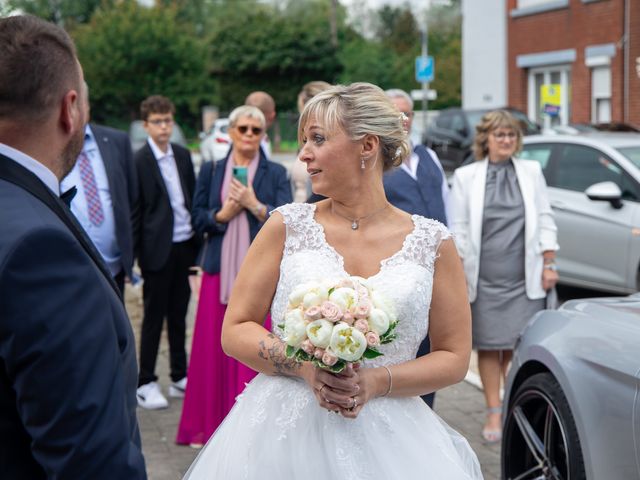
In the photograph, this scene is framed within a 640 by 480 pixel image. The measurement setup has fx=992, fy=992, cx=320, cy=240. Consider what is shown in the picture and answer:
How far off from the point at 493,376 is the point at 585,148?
4381mm

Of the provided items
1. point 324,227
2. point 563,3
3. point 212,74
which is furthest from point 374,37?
point 324,227

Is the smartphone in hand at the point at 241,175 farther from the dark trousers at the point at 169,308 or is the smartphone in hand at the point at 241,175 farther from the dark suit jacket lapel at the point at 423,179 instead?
the dark trousers at the point at 169,308

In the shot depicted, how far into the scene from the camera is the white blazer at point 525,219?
248 inches

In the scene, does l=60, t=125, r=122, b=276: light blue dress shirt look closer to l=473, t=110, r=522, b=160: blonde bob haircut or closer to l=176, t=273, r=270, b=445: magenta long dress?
l=176, t=273, r=270, b=445: magenta long dress

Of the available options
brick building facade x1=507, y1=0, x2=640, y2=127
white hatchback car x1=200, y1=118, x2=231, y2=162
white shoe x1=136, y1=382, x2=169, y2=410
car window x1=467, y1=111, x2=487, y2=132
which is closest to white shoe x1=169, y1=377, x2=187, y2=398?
white shoe x1=136, y1=382, x2=169, y2=410

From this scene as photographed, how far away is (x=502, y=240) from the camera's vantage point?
6.34 meters

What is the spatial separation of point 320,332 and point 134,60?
52165mm

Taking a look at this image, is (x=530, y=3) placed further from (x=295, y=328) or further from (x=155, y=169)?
(x=295, y=328)

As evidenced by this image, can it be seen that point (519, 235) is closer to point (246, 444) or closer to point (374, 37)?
point (246, 444)

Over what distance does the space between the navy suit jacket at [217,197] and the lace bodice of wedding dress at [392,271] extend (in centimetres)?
276

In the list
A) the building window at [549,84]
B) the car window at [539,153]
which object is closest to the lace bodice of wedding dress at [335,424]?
the car window at [539,153]

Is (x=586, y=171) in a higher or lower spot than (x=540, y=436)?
higher

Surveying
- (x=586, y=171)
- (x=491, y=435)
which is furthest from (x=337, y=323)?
(x=586, y=171)

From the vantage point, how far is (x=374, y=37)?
103m
